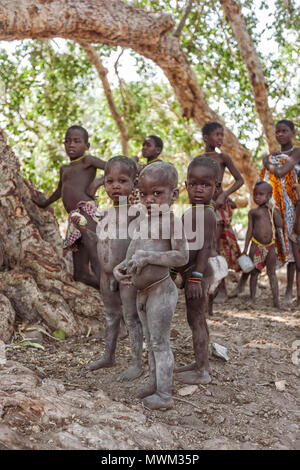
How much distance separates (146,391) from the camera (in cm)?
255

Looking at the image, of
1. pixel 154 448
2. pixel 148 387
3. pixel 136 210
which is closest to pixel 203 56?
pixel 136 210

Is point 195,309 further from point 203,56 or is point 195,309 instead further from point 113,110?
point 203,56

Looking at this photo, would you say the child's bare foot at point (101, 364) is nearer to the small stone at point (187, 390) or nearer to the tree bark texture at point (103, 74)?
the small stone at point (187, 390)

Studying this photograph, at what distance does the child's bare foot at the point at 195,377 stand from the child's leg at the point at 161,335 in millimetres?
359

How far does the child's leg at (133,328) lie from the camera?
2.83m

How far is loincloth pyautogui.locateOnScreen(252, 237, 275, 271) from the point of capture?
546 cm

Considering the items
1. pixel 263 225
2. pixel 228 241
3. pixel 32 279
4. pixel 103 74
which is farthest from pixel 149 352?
pixel 103 74

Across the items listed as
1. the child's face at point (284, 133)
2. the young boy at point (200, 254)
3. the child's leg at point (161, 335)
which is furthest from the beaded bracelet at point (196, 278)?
the child's face at point (284, 133)

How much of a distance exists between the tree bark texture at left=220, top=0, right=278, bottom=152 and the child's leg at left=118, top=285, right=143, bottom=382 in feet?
15.9

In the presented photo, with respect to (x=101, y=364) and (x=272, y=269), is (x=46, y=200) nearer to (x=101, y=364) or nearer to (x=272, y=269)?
(x=101, y=364)

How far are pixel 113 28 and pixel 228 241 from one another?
2767 millimetres

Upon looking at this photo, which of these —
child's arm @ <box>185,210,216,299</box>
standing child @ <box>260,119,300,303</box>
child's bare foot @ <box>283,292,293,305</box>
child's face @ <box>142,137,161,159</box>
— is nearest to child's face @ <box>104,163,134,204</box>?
child's arm @ <box>185,210,216,299</box>

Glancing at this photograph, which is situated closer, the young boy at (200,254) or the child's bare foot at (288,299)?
the young boy at (200,254)

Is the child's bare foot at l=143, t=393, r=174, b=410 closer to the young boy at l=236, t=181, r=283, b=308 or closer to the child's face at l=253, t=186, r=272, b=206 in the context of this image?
the young boy at l=236, t=181, r=283, b=308
